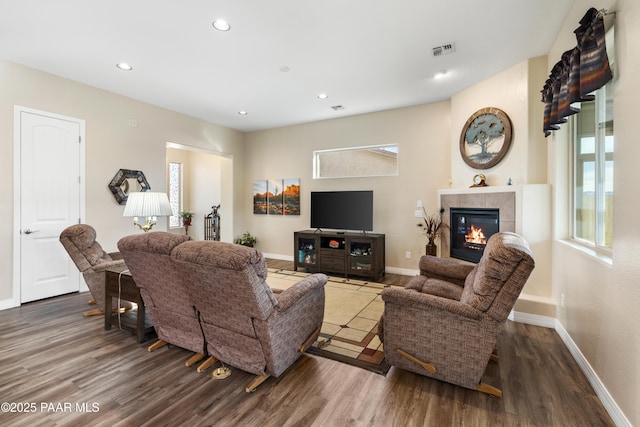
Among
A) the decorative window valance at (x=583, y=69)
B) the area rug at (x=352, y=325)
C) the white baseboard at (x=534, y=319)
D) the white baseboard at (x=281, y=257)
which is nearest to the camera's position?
the decorative window valance at (x=583, y=69)

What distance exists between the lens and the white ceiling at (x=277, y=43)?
8.36 feet

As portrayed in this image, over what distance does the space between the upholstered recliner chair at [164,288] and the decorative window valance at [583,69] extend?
300 centimetres

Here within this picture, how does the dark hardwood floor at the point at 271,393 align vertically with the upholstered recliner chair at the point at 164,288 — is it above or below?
below

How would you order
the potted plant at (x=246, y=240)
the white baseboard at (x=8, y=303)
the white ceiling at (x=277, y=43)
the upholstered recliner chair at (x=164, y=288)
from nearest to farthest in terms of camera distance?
the upholstered recliner chair at (x=164, y=288) → the white ceiling at (x=277, y=43) → the white baseboard at (x=8, y=303) → the potted plant at (x=246, y=240)

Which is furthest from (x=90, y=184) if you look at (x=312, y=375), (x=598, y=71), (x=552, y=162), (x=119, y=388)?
(x=552, y=162)

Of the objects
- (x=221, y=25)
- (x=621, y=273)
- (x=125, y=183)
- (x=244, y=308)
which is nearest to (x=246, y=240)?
(x=125, y=183)

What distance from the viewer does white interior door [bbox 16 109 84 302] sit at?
143 inches

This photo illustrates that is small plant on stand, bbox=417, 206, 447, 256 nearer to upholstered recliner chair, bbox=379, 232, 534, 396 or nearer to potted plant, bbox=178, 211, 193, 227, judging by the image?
upholstered recliner chair, bbox=379, 232, 534, 396

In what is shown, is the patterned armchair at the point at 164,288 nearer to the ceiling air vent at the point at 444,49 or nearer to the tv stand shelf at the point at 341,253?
the tv stand shelf at the point at 341,253

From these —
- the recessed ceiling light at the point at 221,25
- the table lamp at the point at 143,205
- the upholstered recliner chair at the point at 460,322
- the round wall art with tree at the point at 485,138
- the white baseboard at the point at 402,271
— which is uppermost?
the recessed ceiling light at the point at 221,25

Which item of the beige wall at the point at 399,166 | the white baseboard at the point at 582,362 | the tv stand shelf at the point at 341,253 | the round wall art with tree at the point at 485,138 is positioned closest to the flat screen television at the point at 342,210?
the tv stand shelf at the point at 341,253

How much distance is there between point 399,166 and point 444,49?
2247 millimetres

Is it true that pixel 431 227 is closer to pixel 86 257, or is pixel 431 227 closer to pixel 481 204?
pixel 481 204

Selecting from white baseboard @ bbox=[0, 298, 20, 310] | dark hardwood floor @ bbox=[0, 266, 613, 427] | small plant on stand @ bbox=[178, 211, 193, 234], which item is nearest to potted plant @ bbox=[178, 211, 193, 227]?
small plant on stand @ bbox=[178, 211, 193, 234]
